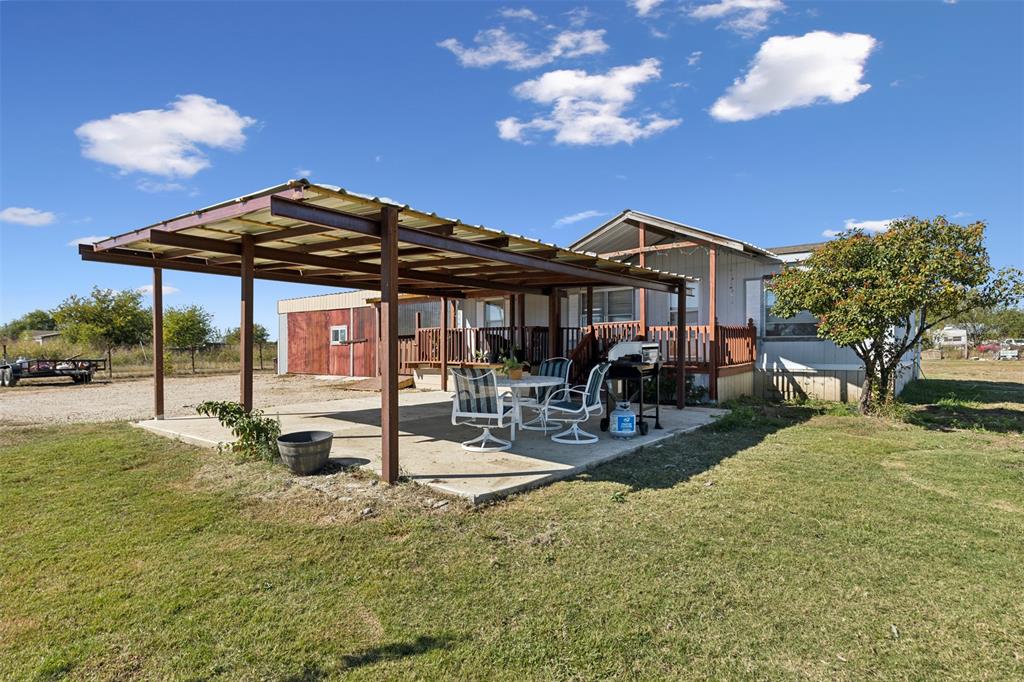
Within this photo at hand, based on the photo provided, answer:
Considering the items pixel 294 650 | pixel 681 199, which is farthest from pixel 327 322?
pixel 294 650

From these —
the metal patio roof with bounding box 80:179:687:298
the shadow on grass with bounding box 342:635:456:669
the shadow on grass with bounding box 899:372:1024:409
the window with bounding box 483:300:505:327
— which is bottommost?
the shadow on grass with bounding box 342:635:456:669

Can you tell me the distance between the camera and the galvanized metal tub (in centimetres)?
496

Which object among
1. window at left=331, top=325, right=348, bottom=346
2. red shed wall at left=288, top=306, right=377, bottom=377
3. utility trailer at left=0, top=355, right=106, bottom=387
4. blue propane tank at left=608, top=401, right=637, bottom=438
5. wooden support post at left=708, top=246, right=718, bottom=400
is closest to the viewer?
blue propane tank at left=608, top=401, right=637, bottom=438

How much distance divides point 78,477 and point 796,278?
10.0 metres

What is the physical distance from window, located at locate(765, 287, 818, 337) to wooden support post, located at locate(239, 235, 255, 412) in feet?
32.1

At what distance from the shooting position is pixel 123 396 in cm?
1254

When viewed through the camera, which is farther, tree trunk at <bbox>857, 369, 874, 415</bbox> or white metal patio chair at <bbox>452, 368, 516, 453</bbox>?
tree trunk at <bbox>857, 369, 874, 415</bbox>

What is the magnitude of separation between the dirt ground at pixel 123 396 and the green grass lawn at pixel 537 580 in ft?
15.6

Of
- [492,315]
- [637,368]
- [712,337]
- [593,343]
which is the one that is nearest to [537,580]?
[637,368]

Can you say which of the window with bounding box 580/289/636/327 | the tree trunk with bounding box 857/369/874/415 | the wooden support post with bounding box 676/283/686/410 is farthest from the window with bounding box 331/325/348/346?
the tree trunk with bounding box 857/369/874/415

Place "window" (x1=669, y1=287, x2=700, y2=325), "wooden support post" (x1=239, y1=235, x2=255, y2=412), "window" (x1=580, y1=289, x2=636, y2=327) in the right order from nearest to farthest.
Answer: "wooden support post" (x1=239, y1=235, x2=255, y2=412) → "window" (x1=669, y1=287, x2=700, y2=325) → "window" (x1=580, y1=289, x2=636, y2=327)

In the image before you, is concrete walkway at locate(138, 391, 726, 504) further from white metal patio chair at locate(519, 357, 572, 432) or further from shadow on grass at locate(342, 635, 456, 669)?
shadow on grass at locate(342, 635, 456, 669)

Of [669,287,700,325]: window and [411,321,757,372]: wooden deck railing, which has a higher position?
[669,287,700,325]: window

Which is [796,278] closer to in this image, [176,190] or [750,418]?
[750,418]
